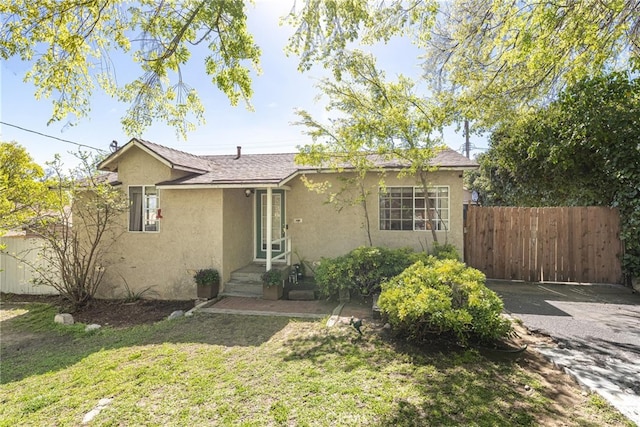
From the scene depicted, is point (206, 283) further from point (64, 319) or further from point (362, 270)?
point (362, 270)

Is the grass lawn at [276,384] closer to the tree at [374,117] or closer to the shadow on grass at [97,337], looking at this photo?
the shadow on grass at [97,337]

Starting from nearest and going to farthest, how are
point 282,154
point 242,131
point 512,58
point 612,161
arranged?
1. point 512,58
2. point 612,161
3. point 282,154
4. point 242,131

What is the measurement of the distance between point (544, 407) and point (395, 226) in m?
6.90

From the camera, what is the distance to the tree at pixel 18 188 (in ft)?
23.0

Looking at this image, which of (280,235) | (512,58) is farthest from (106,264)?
(512,58)

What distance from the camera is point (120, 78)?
583cm

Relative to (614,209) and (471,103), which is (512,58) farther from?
(614,209)

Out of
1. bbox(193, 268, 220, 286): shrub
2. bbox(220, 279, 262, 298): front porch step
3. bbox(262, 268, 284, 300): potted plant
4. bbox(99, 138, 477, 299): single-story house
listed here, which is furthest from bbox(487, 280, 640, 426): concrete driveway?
bbox(193, 268, 220, 286): shrub

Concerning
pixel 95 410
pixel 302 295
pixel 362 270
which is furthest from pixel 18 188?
pixel 362 270

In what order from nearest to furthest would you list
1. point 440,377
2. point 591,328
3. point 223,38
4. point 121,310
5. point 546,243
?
1. point 440,377
2. point 223,38
3. point 591,328
4. point 121,310
5. point 546,243

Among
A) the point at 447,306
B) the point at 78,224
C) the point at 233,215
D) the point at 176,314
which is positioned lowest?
the point at 176,314

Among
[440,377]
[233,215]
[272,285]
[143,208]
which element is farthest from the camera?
[233,215]

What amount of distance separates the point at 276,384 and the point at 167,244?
6.59 m

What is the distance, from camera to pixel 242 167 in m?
10.4
